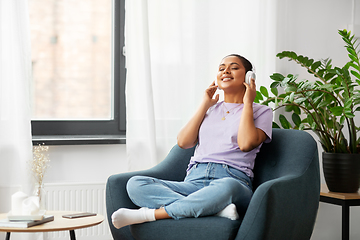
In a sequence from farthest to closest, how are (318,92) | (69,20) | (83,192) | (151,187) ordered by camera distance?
(69,20) < (83,192) < (318,92) < (151,187)

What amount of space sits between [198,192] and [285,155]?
1.75 feet

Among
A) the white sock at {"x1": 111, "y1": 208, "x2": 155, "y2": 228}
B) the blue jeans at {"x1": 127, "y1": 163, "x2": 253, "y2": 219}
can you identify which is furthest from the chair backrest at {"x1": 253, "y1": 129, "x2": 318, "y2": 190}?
the white sock at {"x1": 111, "y1": 208, "x2": 155, "y2": 228}

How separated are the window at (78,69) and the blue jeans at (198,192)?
36.6 inches

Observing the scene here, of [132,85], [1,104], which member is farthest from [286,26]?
[1,104]

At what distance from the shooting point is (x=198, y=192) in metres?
1.66

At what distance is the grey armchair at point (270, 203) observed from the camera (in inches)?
60.3

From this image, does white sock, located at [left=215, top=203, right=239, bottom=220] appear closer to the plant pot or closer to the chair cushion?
the chair cushion

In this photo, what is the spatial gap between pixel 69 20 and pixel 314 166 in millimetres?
1904

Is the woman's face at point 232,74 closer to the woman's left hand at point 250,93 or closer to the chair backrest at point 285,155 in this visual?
the woman's left hand at point 250,93

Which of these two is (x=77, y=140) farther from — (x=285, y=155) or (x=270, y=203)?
(x=270, y=203)

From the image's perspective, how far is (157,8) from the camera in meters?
2.64

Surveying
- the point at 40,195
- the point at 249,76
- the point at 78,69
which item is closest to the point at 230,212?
the point at 249,76

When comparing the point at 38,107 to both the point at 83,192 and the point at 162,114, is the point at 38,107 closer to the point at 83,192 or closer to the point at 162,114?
the point at 83,192

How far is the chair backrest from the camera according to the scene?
1.83 m
